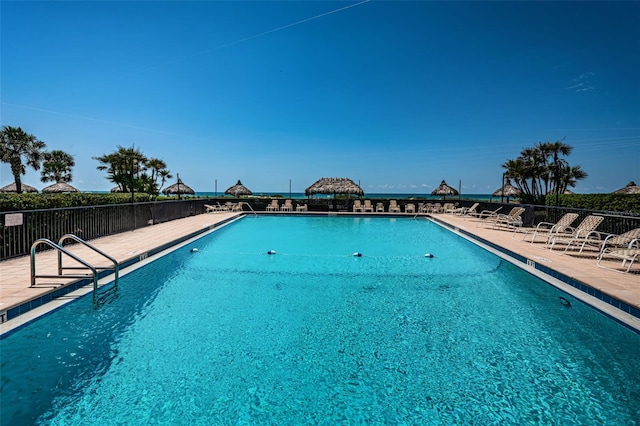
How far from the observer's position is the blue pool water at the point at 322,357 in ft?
7.92

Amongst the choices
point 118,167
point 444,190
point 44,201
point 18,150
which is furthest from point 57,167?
point 444,190

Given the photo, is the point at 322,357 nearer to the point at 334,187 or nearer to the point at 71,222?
the point at 71,222

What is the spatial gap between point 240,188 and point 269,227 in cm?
1139

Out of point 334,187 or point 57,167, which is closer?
point 334,187

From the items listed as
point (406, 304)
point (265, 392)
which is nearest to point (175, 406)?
point (265, 392)

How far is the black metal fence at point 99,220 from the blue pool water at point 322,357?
87.2 inches

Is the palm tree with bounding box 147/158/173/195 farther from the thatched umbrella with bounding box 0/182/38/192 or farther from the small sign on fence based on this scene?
the small sign on fence

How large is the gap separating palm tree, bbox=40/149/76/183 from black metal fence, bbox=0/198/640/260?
28.2 m

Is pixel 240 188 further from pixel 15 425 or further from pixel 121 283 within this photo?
pixel 15 425

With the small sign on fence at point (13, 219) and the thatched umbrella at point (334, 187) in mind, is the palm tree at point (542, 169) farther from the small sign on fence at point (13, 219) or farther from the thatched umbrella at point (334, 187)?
the small sign on fence at point (13, 219)

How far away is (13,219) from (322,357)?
575 cm

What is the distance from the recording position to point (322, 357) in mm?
3221

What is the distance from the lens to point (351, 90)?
22.0 metres

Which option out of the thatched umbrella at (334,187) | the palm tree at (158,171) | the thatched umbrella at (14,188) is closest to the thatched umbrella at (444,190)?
the thatched umbrella at (334,187)
